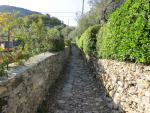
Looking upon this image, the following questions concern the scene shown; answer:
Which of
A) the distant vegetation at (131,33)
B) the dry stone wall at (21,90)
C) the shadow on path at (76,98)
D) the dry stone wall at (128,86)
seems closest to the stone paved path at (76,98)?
the shadow on path at (76,98)

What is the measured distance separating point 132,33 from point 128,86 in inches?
60.5

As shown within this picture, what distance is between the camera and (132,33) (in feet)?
→ 23.1

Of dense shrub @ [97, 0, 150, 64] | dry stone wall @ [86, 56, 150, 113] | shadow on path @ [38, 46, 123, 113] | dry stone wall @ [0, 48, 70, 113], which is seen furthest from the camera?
shadow on path @ [38, 46, 123, 113]

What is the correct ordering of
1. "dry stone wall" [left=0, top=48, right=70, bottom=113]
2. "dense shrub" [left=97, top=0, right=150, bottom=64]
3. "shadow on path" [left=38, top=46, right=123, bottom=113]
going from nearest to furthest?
"dry stone wall" [left=0, top=48, right=70, bottom=113] → "dense shrub" [left=97, top=0, right=150, bottom=64] → "shadow on path" [left=38, top=46, right=123, bottom=113]

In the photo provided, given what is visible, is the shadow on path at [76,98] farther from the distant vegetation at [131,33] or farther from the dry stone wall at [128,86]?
the distant vegetation at [131,33]

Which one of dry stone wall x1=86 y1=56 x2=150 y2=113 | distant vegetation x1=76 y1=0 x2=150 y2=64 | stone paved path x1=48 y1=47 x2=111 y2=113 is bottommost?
stone paved path x1=48 y1=47 x2=111 y2=113

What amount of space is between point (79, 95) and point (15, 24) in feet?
20.1

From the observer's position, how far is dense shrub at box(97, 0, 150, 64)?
6.17 metres

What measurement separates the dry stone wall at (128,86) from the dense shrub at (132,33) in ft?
→ 0.96

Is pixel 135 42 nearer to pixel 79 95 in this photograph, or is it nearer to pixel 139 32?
pixel 139 32

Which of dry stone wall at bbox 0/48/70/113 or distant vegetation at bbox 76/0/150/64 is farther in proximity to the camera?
distant vegetation at bbox 76/0/150/64

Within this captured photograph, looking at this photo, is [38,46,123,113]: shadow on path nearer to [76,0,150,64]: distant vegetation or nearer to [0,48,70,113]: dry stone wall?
[0,48,70,113]: dry stone wall

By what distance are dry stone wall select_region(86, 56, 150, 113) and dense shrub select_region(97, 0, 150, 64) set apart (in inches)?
11.5

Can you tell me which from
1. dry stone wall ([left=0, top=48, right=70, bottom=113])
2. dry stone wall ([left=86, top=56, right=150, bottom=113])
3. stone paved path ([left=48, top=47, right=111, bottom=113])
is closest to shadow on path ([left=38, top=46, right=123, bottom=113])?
stone paved path ([left=48, top=47, right=111, bottom=113])
